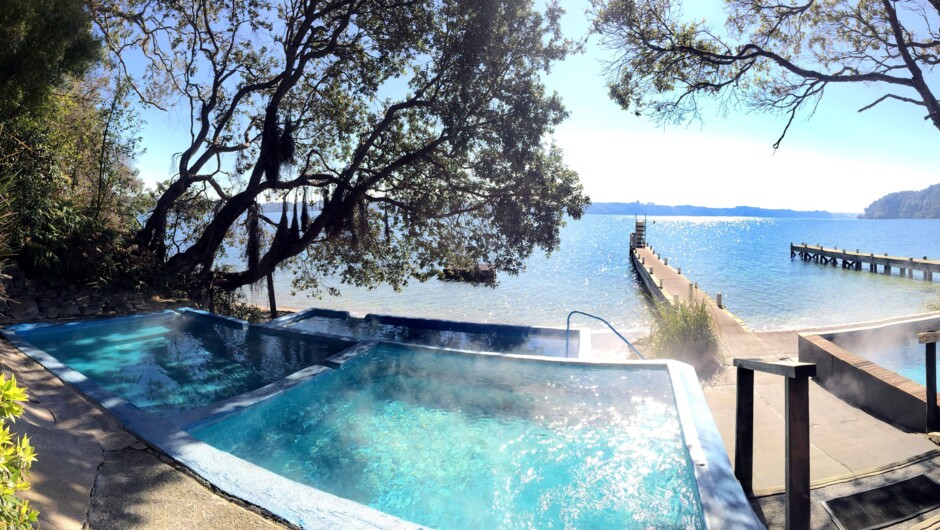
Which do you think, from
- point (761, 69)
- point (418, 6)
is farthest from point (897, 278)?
point (418, 6)

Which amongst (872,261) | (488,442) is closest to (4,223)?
(488,442)

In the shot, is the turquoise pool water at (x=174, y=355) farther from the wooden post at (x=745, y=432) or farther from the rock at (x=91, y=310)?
the wooden post at (x=745, y=432)

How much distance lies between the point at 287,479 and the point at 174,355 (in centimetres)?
475

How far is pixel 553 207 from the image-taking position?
30.5 ft

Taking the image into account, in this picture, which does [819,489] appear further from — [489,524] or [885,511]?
[489,524]

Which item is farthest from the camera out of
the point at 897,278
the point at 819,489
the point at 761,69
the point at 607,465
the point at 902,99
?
the point at 897,278

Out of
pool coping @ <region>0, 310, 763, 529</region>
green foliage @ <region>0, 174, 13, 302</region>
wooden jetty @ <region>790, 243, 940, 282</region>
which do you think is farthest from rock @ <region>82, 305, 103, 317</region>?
wooden jetty @ <region>790, 243, 940, 282</region>

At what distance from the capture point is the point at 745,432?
3.38 metres

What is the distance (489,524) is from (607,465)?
1192 mm

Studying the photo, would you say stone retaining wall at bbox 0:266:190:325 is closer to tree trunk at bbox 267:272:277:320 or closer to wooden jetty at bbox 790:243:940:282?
tree trunk at bbox 267:272:277:320

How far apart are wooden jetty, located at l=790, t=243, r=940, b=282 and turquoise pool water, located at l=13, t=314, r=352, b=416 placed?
2769cm

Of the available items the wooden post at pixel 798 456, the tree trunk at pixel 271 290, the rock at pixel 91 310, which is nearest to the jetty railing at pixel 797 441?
the wooden post at pixel 798 456

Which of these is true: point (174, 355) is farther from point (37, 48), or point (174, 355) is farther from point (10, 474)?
point (10, 474)

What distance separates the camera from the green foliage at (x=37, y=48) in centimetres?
595
